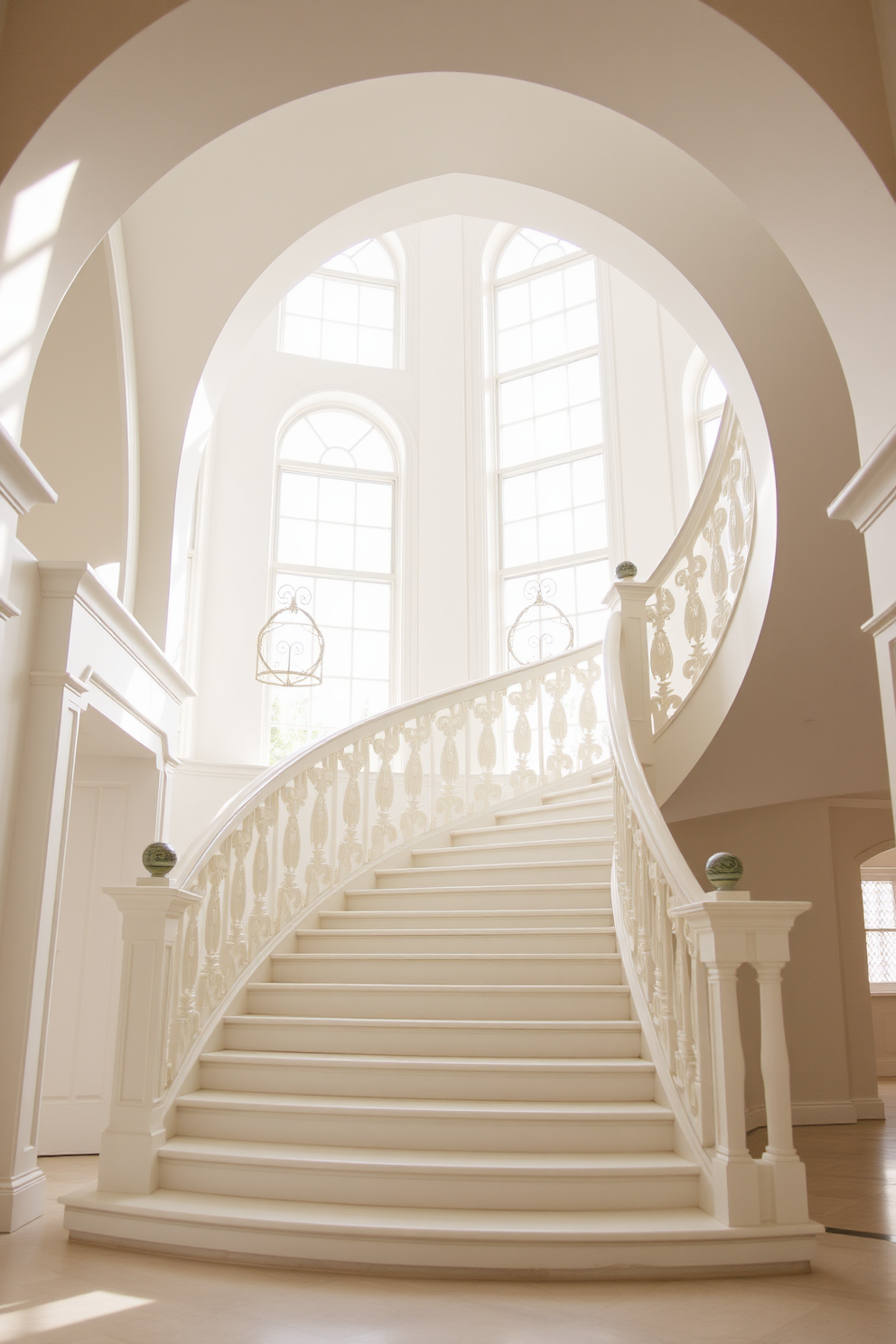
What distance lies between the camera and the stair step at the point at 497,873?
5.64 meters

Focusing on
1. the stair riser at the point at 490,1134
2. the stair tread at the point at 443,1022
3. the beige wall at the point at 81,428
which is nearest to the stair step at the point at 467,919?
the stair tread at the point at 443,1022

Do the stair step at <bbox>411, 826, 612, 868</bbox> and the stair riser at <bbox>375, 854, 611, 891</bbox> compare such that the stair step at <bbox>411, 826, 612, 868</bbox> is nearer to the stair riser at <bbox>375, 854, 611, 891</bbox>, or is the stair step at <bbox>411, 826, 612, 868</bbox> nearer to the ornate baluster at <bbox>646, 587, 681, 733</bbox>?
the stair riser at <bbox>375, 854, 611, 891</bbox>

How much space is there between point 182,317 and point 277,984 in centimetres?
381

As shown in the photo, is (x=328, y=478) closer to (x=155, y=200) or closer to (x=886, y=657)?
(x=155, y=200)

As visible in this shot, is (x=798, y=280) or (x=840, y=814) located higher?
(x=798, y=280)

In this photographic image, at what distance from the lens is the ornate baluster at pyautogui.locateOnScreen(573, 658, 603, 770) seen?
739 centimetres

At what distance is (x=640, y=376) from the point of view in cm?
1048

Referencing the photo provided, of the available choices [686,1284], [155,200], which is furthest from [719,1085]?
[155,200]

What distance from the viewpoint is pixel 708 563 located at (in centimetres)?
596

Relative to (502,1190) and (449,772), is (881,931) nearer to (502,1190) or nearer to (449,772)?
(449,772)

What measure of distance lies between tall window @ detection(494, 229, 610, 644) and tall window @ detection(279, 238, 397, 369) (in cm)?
123

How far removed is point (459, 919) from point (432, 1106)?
1539 mm

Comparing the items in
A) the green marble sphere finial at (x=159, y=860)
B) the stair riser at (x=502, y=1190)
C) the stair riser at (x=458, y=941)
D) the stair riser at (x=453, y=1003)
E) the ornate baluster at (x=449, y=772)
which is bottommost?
the stair riser at (x=502, y=1190)

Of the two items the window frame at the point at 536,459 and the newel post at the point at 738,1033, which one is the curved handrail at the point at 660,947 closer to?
the newel post at the point at 738,1033
